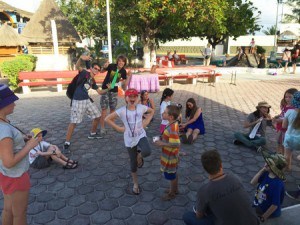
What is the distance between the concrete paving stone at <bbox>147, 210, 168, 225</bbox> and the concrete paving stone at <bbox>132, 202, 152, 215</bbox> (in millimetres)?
97

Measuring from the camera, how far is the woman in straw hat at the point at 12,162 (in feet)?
7.78

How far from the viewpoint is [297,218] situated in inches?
135

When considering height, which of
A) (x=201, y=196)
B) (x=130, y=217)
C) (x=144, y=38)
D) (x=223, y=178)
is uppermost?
(x=144, y=38)

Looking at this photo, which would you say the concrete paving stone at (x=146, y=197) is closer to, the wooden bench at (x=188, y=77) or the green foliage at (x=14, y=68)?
the wooden bench at (x=188, y=77)

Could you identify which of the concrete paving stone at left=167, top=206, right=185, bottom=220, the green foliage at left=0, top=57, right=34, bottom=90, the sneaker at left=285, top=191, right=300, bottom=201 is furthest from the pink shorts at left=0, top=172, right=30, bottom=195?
the green foliage at left=0, top=57, right=34, bottom=90

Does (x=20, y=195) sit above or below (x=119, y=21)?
below

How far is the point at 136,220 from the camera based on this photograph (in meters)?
3.63

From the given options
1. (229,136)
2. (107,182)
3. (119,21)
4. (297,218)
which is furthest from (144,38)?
(297,218)

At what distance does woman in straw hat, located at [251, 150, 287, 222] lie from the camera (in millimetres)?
3165

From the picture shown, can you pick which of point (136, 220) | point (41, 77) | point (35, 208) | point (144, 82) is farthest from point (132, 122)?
point (41, 77)

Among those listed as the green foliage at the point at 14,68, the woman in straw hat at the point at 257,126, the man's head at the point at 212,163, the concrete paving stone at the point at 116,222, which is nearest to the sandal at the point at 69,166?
the concrete paving stone at the point at 116,222

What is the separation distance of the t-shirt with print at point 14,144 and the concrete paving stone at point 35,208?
5.00ft

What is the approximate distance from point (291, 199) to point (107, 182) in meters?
3.08

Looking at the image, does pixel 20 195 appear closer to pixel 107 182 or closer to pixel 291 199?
pixel 107 182
